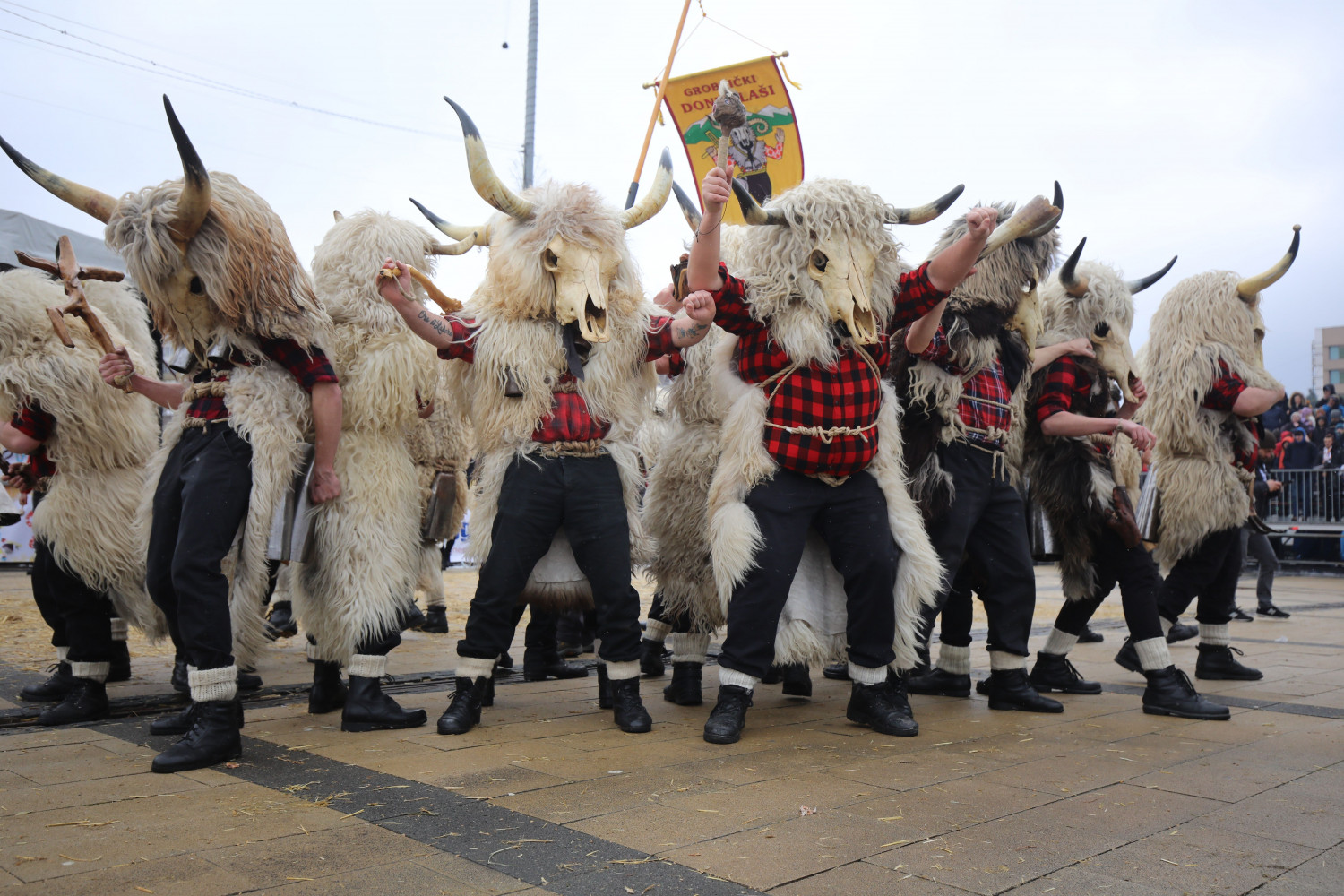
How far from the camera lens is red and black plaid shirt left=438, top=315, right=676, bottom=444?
13.3ft

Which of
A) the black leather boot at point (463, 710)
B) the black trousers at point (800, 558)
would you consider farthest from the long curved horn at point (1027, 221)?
the black leather boot at point (463, 710)

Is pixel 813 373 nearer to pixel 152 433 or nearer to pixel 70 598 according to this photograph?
pixel 152 433

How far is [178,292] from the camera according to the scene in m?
3.71

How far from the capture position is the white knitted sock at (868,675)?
13.3 feet

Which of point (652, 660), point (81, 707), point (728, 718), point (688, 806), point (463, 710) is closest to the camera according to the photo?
point (688, 806)

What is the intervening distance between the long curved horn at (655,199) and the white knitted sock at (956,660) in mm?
2537

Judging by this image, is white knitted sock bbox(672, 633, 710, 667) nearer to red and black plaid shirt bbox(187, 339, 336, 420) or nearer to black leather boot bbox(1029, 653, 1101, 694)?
black leather boot bbox(1029, 653, 1101, 694)

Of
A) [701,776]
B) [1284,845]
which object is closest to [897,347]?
[701,776]

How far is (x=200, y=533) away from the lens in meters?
3.55

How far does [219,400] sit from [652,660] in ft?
8.72

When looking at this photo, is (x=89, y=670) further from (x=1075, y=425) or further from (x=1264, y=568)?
(x=1264, y=568)

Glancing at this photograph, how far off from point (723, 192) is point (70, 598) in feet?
10.7

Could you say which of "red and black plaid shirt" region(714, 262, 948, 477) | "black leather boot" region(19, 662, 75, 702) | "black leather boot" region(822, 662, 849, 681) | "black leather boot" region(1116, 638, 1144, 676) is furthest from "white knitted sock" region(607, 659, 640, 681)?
"black leather boot" region(1116, 638, 1144, 676)

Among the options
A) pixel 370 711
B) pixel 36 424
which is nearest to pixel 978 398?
pixel 370 711
